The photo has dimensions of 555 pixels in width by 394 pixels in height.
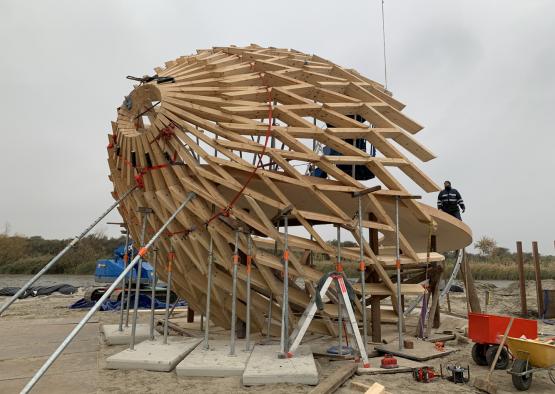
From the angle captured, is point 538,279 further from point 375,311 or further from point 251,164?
point 251,164

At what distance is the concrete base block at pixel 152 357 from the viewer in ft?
24.6

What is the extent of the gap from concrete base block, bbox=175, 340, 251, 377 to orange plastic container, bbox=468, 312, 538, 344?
454 centimetres

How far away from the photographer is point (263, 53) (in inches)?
432

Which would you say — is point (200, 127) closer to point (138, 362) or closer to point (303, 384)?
point (138, 362)

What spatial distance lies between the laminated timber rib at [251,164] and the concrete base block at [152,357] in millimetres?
1425

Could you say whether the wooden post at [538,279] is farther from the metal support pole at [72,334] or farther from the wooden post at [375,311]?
the metal support pole at [72,334]

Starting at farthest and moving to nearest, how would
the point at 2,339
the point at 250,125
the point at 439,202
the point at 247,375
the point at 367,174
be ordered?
the point at 439,202 → the point at 367,174 → the point at 2,339 → the point at 250,125 → the point at 247,375

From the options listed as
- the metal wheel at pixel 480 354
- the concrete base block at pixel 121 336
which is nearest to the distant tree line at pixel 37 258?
the concrete base block at pixel 121 336

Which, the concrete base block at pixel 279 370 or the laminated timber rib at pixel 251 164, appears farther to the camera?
the laminated timber rib at pixel 251 164

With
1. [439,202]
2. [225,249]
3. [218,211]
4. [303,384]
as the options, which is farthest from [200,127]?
[439,202]

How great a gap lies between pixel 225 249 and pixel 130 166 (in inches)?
119

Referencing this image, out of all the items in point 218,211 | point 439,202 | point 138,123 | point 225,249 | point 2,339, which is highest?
point 138,123

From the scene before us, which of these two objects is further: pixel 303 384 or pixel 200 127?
pixel 200 127

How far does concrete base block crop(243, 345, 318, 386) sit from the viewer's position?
6.54 meters
